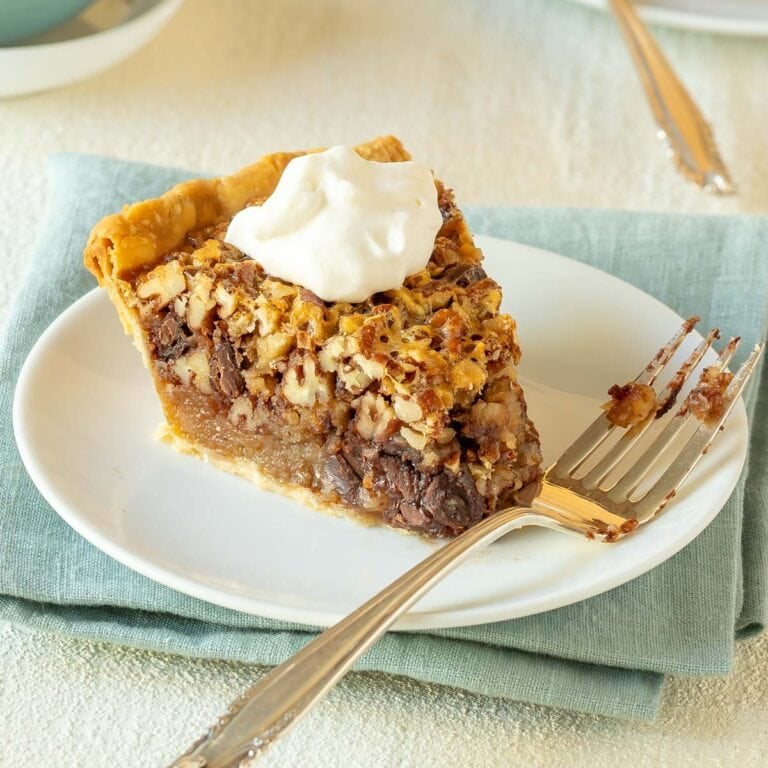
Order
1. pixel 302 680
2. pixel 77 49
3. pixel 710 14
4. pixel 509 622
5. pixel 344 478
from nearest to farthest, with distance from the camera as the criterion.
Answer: pixel 302 680 < pixel 509 622 < pixel 344 478 < pixel 77 49 < pixel 710 14

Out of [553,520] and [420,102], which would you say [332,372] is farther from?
[420,102]

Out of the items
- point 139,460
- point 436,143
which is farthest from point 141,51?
point 139,460

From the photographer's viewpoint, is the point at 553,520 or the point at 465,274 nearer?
the point at 553,520

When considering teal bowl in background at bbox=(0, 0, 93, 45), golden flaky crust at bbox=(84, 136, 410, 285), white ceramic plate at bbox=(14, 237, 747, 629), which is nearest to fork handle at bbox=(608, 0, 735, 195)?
white ceramic plate at bbox=(14, 237, 747, 629)

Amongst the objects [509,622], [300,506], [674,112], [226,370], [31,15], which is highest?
[31,15]

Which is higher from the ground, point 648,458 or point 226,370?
point 226,370

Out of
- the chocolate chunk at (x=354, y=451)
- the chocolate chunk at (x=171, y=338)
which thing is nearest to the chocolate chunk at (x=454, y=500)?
the chocolate chunk at (x=354, y=451)

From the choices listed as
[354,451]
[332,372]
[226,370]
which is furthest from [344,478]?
[226,370]

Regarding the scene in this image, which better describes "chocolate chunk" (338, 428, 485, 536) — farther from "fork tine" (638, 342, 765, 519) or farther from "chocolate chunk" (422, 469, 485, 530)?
"fork tine" (638, 342, 765, 519)
